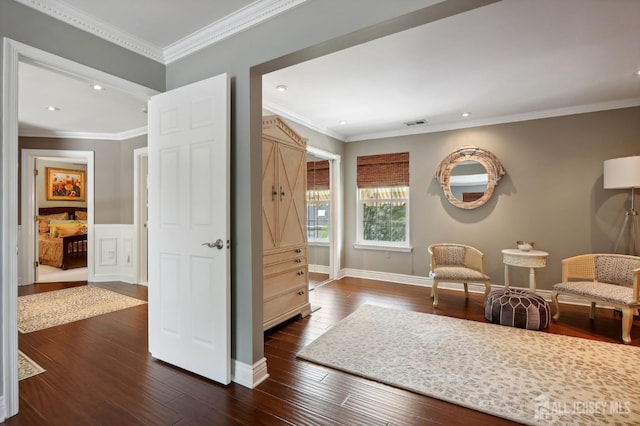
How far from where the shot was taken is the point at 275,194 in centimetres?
314

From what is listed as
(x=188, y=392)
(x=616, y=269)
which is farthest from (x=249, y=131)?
(x=616, y=269)

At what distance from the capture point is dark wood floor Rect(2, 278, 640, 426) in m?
1.82

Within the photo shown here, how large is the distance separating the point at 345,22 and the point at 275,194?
1785 millimetres

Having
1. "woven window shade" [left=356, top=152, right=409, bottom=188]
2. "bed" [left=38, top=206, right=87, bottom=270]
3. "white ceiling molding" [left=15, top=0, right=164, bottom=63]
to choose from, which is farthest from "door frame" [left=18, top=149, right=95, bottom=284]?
"woven window shade" [left=356, top=152, right=409, bottom=188]

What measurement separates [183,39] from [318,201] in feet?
12.0

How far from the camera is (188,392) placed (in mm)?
2066

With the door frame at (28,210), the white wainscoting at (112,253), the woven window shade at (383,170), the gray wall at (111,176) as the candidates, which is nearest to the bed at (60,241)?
the door frame at (28,210)

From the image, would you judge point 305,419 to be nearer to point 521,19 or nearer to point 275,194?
point 275,194

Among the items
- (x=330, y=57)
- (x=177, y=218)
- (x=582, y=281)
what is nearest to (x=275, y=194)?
(x=177, y=218)

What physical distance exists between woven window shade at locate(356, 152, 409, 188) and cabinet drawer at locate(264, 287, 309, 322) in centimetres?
265

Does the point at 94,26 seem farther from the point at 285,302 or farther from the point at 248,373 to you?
the point at 285,302

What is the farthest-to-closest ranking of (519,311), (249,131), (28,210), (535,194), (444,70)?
(28,210), (535,194), (519,311), (444,70), (249,131)

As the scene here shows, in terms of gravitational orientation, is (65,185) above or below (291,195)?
above

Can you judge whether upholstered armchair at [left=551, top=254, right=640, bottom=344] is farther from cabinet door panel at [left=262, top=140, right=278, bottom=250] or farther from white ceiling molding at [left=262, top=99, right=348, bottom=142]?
white ceiling molding at [left=262, top=99, right=348, bottom=142]
